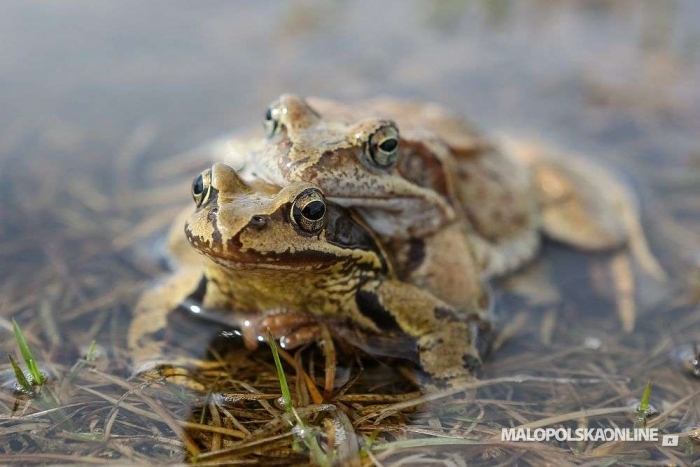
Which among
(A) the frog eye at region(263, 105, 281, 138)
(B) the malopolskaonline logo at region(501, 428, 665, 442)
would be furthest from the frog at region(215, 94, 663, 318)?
(B) the malopolskaonline logo at region(501, 428, 665, 442)

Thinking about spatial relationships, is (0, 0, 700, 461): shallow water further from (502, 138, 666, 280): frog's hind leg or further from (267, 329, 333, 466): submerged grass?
(267, 329, 333, 466): submerged grass

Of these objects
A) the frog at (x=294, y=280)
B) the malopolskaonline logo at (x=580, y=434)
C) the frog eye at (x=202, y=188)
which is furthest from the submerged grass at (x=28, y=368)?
the malopolskaonline logo at (x=580, y=434)

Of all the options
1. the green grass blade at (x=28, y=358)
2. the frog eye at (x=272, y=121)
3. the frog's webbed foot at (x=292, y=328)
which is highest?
the frog eye at (x=272, y=121)

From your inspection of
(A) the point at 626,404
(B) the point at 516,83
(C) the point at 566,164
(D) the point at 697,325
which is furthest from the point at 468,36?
(A) the point at 626,404

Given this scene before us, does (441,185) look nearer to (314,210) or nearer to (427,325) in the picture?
(427,325)

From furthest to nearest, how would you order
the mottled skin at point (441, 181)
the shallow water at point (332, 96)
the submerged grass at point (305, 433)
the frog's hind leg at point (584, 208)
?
the frog's hind leg at point (584, 208)
the shallow water at point (332, 96)
the mottled skin at point (441, 181)
the submerged grass at point (305, 433)

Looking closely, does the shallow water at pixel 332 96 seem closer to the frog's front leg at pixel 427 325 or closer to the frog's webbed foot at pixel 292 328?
the frog's front leg at pixel 427 325

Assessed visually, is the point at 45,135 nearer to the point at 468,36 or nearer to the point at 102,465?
the point at 102,465
